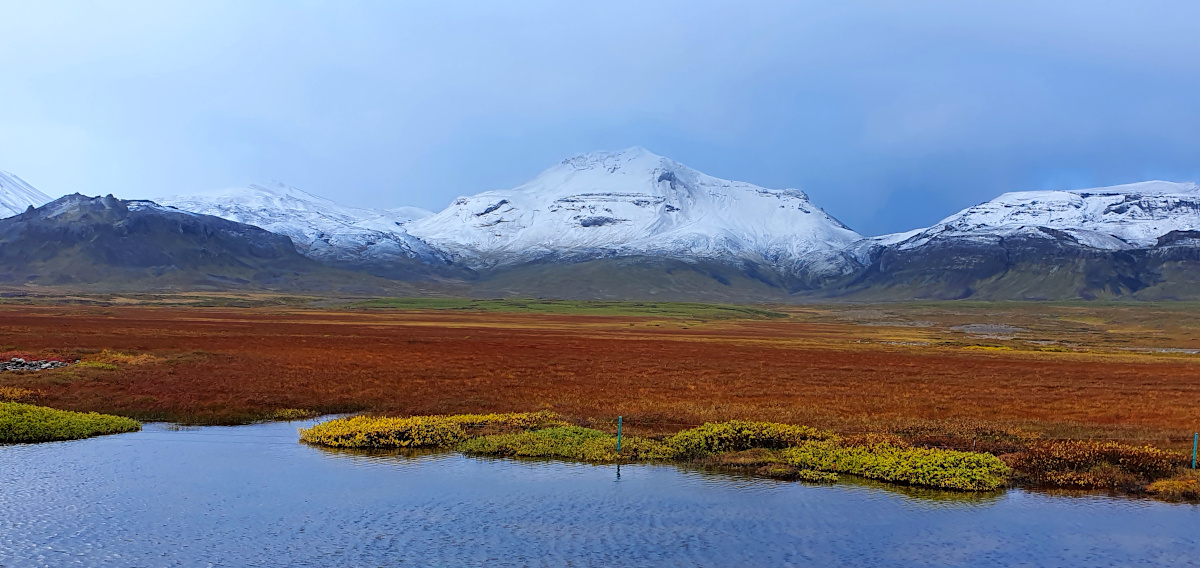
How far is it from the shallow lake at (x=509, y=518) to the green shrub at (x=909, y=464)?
0.79 metres

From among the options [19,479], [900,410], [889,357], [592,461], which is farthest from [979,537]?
[889,357]

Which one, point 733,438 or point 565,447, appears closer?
point 565,447

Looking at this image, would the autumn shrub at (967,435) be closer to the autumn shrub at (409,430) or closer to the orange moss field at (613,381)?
the orange moss field at (613,381)

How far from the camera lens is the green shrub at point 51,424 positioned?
31.9m

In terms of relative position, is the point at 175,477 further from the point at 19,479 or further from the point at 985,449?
the point at 985,449

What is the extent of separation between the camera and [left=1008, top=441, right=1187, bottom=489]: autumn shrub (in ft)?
92.5

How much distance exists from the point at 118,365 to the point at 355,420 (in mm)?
25948

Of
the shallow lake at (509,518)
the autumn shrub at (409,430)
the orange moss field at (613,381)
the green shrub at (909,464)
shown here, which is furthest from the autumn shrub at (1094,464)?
the autumn shrub at (409,430)

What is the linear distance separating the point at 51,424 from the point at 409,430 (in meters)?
12.7

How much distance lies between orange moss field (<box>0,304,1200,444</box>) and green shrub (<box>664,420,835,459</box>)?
3.00m

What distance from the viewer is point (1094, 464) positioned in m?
29.8

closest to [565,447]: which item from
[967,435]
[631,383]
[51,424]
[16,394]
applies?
[967,435]

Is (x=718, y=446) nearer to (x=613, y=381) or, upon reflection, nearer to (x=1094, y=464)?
(x=1094, y=464)

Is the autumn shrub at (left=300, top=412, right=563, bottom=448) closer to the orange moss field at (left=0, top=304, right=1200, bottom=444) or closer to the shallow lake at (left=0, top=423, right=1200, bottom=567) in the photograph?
the shallow lake at (left=0, top=423, right=1200, bottom=567)
